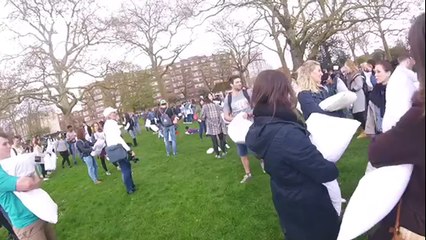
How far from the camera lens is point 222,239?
4.68 metres

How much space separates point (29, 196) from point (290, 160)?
2.46 metres

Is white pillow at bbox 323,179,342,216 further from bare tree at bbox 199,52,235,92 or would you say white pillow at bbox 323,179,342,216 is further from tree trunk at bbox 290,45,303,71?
bare tree at bbox 199,52,235,92

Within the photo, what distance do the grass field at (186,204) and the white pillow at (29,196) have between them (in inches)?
80.6

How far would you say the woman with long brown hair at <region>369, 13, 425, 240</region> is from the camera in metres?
1.30

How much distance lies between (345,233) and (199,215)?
4017 mm

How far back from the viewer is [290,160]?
252cm

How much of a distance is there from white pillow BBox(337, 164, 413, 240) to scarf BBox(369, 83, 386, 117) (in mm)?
5026

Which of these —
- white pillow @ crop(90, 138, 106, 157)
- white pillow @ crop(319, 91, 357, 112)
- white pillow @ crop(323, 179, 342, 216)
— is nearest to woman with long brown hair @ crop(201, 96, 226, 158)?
white pillow @ crop(90, 138, 106, 157)

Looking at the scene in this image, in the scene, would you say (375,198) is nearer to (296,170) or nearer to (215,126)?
(296,170)

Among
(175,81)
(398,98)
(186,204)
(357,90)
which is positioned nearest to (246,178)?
(186,204)

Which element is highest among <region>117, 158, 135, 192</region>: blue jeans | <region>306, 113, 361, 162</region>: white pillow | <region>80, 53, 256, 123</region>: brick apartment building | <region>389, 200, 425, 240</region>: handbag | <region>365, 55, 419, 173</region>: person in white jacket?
Result: <region>80, 53, 256, 123</region>: brick apartment building

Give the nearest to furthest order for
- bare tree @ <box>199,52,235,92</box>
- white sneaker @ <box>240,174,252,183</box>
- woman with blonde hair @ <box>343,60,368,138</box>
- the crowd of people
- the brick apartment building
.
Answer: the crowd of people
white sneaker @ <box>240,174,252,183</box>
woman with blonde hair @ <box>343,60,368,138</box>
the brick apartment building
bare tree @ <box>199,52,235,92</box>

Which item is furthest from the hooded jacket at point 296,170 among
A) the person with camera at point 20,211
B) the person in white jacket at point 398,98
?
the person with camera at point 20,211

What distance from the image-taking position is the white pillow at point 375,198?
1605 mm
